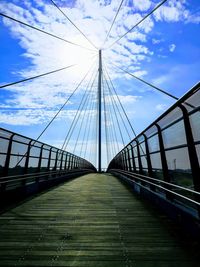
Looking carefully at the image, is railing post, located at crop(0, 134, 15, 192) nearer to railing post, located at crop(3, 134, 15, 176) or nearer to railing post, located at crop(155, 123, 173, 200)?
railing post, located at crop(3, 134, 15, 176)

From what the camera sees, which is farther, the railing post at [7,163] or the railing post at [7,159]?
the railing post at [7,159]

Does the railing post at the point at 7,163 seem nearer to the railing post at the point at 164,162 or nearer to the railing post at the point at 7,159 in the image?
the railing post at the point at 7,159

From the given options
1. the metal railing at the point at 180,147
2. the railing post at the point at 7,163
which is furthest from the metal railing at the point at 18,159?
the metal railing at the point at 180,147

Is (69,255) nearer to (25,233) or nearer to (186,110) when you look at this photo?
(25,233)

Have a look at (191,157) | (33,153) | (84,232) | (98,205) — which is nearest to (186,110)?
(191,157)

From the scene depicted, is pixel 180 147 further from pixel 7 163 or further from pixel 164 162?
pixel 7 163

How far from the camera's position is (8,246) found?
12.4 ft

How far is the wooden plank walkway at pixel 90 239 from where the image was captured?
3.30 metres

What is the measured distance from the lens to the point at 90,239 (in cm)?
415

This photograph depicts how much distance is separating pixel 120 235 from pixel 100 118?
35.3 metres

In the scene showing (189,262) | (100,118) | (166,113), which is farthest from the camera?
A: (100,118)

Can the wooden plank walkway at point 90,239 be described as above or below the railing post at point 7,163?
below

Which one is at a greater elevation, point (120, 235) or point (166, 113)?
point (166, 113)


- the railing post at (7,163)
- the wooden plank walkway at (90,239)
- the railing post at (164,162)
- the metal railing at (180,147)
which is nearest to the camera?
the wooden plank walkway at (90,239)
